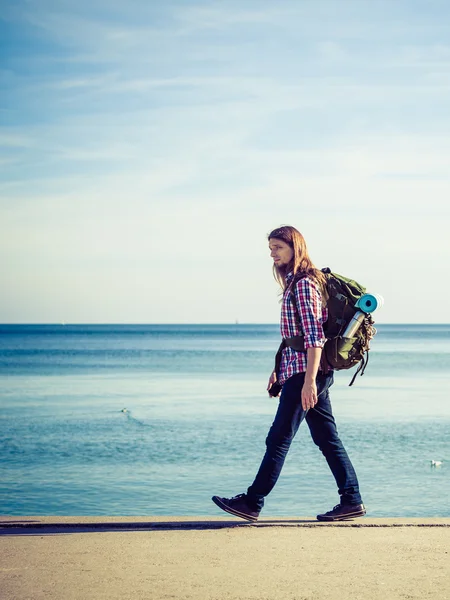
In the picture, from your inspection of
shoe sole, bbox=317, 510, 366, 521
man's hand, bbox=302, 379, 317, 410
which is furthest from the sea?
man's hand, bbox=302, 379, 317, 410

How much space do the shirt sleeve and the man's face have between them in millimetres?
241

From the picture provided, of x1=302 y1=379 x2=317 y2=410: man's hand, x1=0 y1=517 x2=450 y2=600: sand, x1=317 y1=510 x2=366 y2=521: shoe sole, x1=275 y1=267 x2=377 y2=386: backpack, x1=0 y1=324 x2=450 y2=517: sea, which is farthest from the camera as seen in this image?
x1=0 y1=324 x2=450 y2=517: sea

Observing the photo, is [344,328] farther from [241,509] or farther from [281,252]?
[241,509]

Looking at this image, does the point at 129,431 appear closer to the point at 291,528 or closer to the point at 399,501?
the point at 399,501

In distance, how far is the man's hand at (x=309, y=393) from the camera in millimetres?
5238

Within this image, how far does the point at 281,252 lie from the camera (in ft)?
18.1

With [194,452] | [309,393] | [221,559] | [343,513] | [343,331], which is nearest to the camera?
[221,559]

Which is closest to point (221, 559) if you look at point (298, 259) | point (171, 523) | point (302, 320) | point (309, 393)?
point (171, 523)

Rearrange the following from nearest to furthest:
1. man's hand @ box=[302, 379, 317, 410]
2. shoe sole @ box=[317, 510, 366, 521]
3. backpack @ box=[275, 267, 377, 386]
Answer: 1. man's hand @ box=[302, 379, 317, 410]
2. backpack @ box=[275, 267, 377, 386]
3. shoe sole @ box=[317, 510, 366, 521]

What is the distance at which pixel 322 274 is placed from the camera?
550cm

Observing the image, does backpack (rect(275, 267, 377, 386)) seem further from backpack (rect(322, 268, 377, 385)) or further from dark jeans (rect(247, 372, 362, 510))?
dark jeans (rect(247, 372, 362, 510))

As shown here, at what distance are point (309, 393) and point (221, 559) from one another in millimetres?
1188

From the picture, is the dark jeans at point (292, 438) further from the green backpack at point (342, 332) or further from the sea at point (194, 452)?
the sea at point (194, 452)

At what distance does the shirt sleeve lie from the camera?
528cm
